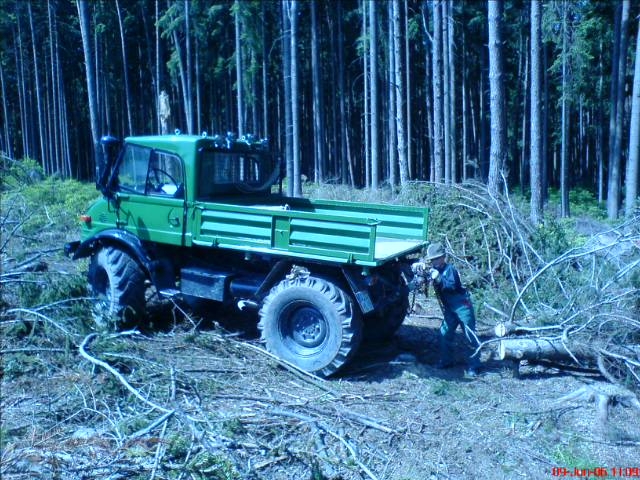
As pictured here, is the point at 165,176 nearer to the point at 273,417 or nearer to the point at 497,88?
the point at 273,417

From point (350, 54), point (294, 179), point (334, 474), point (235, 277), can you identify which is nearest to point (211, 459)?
point (334, 474)

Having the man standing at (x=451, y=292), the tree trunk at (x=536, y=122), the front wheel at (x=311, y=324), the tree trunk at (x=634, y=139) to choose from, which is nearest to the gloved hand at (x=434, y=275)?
the man standing at (x=451, y=292)

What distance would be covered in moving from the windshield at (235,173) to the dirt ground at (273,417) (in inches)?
80.3

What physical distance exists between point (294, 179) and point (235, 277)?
13.7 m

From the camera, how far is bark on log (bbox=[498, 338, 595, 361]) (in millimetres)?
7141

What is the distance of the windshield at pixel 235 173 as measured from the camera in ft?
26.8

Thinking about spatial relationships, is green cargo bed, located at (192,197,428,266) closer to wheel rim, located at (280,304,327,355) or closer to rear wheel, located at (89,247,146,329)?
wheel rim, located at (280,304,327,355)

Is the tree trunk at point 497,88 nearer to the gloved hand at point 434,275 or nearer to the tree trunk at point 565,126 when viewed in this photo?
the gloved hand at point 434,275

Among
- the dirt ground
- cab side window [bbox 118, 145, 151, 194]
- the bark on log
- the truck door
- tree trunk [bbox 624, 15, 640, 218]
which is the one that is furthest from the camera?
tree trunk [bbox 624, 15, 640, 218]

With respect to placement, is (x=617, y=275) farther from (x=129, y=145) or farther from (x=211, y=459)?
(x=129, y=145)

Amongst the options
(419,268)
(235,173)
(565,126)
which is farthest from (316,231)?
(565,126)

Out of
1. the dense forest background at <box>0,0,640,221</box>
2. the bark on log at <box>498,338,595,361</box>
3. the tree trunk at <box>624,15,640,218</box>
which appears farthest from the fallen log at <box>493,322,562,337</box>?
the tree trunk at <box>624,15,640,218</box>
